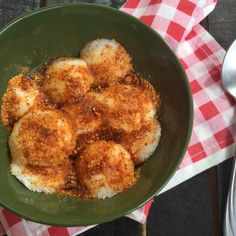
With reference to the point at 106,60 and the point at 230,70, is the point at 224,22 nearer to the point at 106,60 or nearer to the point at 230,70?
the point at 230,70

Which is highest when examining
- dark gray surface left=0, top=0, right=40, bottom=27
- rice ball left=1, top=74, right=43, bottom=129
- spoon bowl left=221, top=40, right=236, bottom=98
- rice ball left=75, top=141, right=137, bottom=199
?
dark gray surface left=0, top=0, right=40, bottom=27

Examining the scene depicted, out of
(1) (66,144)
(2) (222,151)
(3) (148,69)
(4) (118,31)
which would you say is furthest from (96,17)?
(2) (222,151)

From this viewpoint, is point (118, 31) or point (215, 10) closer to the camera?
point (118, 31)

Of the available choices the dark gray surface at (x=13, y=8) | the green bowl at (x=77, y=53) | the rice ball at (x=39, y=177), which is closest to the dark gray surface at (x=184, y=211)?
the green bowl at (x=77, y=53)

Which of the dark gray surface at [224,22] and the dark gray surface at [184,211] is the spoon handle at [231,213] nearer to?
the dark gray surface at [184,211]

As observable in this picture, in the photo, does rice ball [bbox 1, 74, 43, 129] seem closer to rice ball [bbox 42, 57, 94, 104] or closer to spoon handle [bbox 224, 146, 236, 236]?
rice ball [bbox 42, 57, 94, 104]

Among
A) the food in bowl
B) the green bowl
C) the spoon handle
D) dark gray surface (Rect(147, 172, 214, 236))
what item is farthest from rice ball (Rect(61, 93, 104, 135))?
the spoon handle

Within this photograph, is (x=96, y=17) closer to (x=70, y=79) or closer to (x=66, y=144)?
(x=70, y=79)

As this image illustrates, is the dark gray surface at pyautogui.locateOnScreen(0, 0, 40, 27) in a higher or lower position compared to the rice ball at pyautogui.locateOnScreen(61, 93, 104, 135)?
higher

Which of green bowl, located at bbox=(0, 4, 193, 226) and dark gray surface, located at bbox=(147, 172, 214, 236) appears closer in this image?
green bowl, located at bbox=(0, 4, 193, 226)
